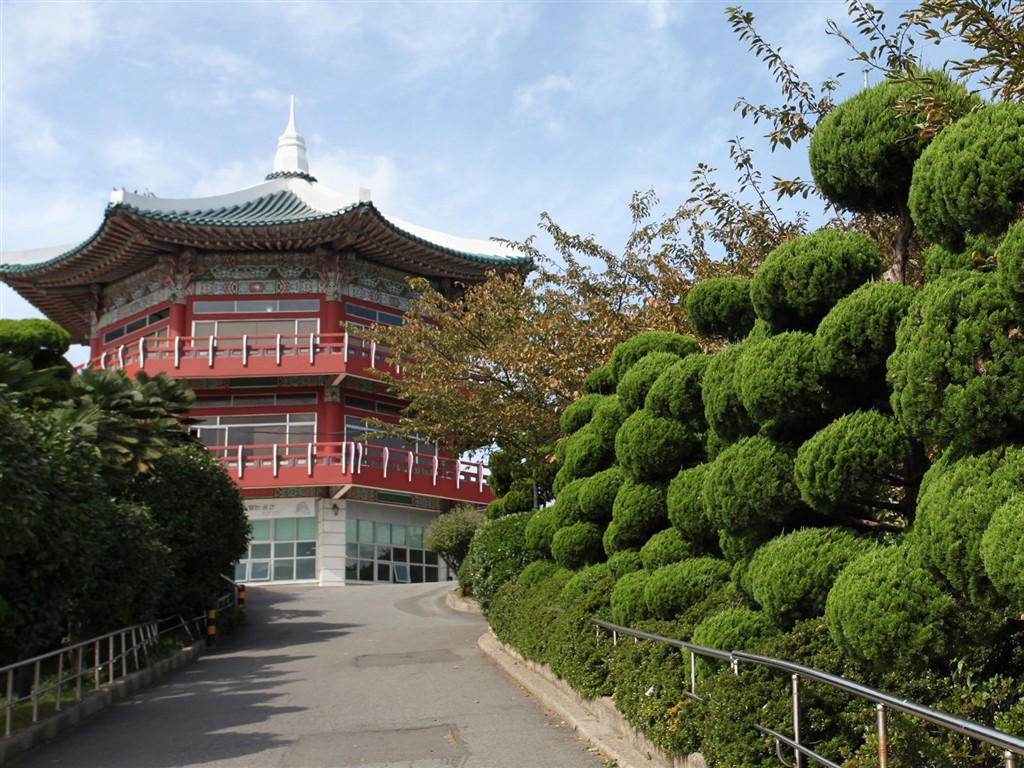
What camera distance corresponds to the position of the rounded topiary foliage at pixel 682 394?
34.8ft

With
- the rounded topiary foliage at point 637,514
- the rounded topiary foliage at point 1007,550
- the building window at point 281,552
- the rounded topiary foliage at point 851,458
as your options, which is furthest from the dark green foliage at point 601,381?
the building window at point 281,552

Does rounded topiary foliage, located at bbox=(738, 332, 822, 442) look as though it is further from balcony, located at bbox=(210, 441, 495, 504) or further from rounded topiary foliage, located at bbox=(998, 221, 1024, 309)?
balcony, located at bbox=(210, 441, 495, 504)

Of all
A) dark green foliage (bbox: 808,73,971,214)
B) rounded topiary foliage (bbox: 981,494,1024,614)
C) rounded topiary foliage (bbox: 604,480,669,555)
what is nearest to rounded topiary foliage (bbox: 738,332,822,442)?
dark green foliage (bbox: 808,73,971,214)

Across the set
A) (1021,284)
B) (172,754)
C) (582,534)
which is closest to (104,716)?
(172,754)

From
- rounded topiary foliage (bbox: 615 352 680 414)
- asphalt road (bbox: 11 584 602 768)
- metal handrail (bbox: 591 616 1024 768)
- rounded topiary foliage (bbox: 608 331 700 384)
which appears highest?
rounded topiary foliage (bbox: 608 331 700 384)

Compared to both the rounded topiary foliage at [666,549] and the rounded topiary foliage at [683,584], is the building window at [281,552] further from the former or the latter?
the rounded topiary foliage at [683,584]

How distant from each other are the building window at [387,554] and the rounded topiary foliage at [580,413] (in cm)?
2211

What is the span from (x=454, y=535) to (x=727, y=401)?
24.5 m

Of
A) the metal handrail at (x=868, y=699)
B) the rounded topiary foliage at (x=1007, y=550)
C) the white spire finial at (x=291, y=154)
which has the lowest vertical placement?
the metal handrail at (x=868, y=699)

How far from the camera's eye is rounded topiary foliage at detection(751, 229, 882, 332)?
23.7 feet

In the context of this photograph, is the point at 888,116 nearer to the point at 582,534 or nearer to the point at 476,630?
the point at 582,534

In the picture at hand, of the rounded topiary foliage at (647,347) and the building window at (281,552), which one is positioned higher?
the rounded topiary foliage at (647,347)

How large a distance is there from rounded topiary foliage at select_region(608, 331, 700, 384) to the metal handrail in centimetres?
494

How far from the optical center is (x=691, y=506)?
948 centimetres
